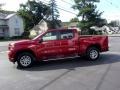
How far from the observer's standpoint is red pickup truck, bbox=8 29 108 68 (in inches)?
510

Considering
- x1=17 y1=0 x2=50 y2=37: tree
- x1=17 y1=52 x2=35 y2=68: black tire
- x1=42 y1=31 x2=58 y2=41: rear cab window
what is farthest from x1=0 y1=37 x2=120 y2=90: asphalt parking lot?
x1=17 y1=0 x2=50 y2=37: tree

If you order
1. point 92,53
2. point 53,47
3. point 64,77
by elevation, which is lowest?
point 64,77

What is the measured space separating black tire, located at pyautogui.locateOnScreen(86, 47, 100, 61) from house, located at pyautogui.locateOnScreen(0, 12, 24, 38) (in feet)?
171

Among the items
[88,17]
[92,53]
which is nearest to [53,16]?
[88,17]

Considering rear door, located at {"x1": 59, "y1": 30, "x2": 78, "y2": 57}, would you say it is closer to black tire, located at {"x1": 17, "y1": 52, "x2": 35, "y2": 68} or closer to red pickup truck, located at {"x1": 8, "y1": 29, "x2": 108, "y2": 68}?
red pickup truck, located at {"x1": 8, "y1": 29, "x2": 108, "y2": 68}

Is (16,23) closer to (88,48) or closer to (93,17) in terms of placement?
(93,17)

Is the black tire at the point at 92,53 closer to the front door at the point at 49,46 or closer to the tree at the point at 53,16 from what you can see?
the front door at the point at 49,46

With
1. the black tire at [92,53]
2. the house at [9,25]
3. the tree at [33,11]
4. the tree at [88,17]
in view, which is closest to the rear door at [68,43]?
the black tire at [92,53]

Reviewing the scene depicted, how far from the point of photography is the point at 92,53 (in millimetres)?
14266

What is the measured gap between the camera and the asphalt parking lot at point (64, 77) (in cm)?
869

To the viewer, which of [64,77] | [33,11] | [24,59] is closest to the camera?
[64,77]

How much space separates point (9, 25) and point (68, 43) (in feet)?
179

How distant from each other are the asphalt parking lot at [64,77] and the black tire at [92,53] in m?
0.57

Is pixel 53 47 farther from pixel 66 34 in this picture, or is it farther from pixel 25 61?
pixel 25 61
